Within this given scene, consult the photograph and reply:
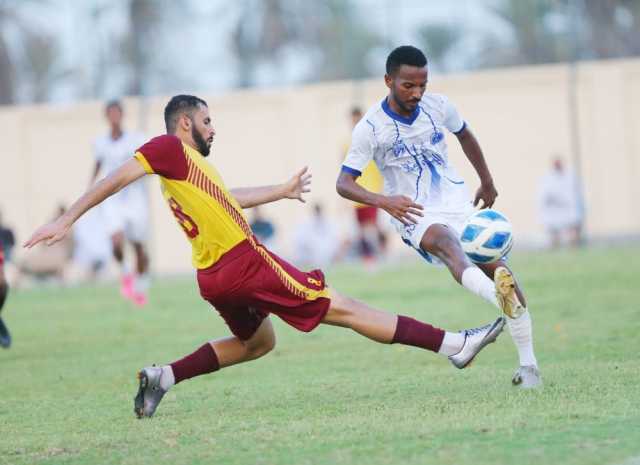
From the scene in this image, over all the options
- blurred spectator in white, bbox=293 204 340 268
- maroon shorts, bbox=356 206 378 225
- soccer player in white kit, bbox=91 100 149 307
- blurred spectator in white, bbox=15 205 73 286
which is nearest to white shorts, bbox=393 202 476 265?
soccer player in white kit, bbox=91 100 149 307

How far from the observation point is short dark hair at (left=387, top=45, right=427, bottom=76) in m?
7.86

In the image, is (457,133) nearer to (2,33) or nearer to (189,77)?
(189,77)

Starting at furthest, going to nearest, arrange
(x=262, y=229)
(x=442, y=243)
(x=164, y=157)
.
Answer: (x=262, y=229) < (x=442, y=243) < (x=164, y=157)

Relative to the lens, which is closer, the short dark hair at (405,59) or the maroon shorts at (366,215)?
the short dark hair at (405,59)

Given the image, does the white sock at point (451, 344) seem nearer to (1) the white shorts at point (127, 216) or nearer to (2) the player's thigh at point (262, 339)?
(2) the player's thigh at point (262, 339)

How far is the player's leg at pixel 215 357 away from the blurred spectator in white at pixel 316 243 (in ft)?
70.9

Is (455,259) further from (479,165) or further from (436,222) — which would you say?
(479,165)

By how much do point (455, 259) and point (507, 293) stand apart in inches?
30.2

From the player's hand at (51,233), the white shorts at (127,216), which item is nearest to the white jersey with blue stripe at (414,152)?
the player's hand at (51,233)

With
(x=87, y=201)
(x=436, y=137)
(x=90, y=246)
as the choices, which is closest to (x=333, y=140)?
(x=90, y=246)

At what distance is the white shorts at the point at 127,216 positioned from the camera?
1664 cm

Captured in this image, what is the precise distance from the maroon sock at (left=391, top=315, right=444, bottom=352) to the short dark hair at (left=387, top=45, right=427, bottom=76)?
159cm

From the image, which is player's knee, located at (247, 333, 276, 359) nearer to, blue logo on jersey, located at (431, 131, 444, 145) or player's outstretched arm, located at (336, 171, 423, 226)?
player's outstretched arm, located at (336, 171, 423, 226)

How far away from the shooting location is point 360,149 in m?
8.14
